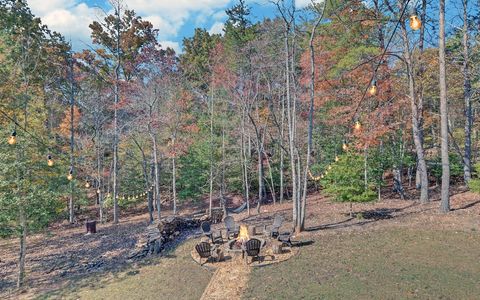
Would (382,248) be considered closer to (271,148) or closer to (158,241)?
(158,241)

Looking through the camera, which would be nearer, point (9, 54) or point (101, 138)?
point (9, 54)

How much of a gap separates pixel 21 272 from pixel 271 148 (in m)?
15.7

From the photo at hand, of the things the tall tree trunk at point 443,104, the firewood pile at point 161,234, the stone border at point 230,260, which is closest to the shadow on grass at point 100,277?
the firewood pile at point 161,234

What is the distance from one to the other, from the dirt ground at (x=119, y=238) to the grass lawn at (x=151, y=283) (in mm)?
746

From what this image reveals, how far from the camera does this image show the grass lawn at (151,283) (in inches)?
318

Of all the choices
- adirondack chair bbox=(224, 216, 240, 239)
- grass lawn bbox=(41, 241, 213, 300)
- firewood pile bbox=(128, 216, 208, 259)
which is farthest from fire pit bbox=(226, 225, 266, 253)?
firewood pile bbox=(128, 216, 208, 259)

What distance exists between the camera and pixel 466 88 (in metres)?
15.7

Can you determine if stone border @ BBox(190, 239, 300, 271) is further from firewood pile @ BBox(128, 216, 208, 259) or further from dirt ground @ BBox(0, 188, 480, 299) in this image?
firewood pile @ BBox(128, 216, 208, 259)

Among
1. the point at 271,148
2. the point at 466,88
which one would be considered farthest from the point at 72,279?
the point at 466,88

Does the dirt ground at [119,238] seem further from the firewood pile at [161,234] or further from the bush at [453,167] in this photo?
the bush at [453,167]

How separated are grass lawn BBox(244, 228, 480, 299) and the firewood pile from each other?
4.88 metres

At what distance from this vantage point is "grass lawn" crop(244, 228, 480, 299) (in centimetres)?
671

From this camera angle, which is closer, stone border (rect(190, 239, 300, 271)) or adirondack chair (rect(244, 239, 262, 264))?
stone border (rect(190, 239, 300, 271))

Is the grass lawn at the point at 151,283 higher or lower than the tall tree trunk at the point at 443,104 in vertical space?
lower
